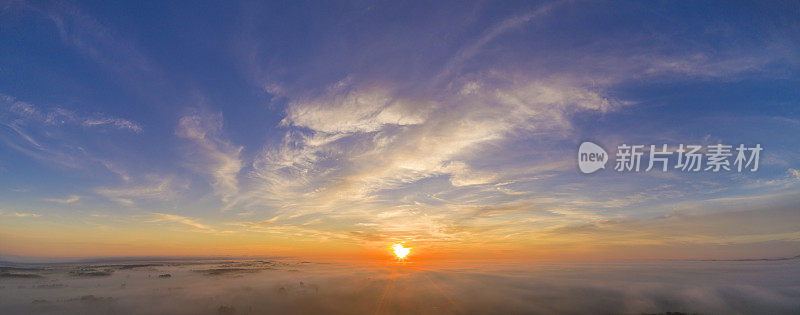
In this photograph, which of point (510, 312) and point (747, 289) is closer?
point (510, 312)

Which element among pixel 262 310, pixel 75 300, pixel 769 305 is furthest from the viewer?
pixel 769 305

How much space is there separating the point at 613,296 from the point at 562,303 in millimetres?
15202

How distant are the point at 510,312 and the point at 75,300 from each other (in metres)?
73.9

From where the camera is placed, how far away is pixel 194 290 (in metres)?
63.2

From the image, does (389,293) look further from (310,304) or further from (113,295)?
(113,295)

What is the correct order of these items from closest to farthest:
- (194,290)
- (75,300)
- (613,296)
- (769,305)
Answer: (75,300) → (769,305) → (613,296) → (194,290)

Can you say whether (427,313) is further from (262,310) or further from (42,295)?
(42,295)

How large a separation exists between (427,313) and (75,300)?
199 ft

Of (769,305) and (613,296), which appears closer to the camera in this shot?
(769,305)

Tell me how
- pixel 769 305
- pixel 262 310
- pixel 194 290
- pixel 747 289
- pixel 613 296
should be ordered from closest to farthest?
pixel 262 310, pixel 769 305, pixel 613 296, pixel 194 290, pixel 747 289

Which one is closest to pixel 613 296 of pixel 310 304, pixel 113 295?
pixel 310 304

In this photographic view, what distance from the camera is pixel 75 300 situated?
50281 mm

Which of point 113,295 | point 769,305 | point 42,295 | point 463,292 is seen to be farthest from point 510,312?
point 42,295

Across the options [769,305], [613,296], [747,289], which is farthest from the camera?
[747,289]
